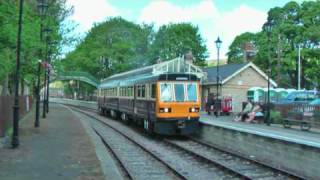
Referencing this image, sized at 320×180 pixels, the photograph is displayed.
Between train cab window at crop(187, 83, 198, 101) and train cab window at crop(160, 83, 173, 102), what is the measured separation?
2.87 feet

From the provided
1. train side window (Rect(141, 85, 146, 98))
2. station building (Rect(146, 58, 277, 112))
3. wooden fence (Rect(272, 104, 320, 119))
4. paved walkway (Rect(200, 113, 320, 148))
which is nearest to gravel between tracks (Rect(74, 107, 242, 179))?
paved walkway (Rect(200, 113, 320, 148))

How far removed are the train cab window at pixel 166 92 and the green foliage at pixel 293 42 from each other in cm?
4120

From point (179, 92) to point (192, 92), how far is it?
61 centimetres

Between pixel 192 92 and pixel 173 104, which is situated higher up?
pixel 192 92

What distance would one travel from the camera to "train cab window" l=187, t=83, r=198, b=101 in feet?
84.9

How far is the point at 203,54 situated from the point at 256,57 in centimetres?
1764

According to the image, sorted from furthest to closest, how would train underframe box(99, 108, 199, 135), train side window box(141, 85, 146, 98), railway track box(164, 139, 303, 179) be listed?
train side window box(141, 85, 146, 98) → train underframe box(99, 108, 199, 135) → railway track box(164, 139, 303, 179)

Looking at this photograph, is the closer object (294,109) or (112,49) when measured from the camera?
(294,109)

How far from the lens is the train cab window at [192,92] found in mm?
25875

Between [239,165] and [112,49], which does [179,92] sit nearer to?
[239,165]

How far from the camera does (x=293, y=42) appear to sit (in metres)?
74.1

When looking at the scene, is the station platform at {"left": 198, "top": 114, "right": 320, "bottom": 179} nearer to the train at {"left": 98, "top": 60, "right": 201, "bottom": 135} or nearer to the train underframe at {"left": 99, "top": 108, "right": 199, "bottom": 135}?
the train underframe at {"left": 99, "top": 108, "right": 199, "bottom": 135}

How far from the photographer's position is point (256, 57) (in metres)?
81.2

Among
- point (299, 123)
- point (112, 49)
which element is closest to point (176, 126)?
point (299, 123)
